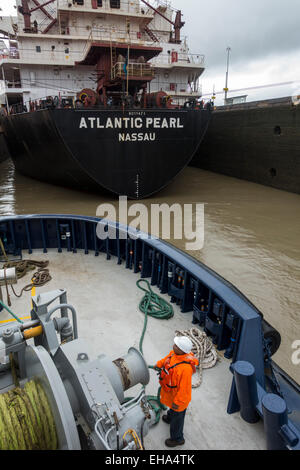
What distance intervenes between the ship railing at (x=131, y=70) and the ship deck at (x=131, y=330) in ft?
28.0

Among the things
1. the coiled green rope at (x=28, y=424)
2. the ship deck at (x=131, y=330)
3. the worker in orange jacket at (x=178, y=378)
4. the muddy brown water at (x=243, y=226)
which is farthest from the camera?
the muddy brown water at (x=243, y=226)

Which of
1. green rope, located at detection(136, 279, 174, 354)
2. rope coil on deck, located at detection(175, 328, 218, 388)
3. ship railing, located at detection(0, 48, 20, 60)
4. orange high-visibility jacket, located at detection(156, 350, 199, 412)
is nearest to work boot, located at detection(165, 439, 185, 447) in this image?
orange high-visibility jacket, located at detection(156, 350, 199, 412)

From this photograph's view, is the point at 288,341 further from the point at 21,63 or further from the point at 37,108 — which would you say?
the point at 21,63

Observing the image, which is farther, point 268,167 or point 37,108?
point 268,167

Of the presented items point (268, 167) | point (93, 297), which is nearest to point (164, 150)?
point (268, 167)

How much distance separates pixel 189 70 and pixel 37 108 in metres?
12.3

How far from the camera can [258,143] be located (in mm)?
16422

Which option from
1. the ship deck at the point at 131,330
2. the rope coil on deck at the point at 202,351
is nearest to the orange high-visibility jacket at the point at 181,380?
the ship deck at the point at 131,330

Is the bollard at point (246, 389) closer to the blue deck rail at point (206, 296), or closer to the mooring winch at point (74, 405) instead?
the blue deck rail at point (206, 296)

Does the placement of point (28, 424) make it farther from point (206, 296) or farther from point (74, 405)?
point (206, 296)

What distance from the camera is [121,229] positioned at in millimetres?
6371

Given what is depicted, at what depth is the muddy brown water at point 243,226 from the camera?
6.64 metres

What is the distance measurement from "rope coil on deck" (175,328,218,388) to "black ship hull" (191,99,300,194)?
40.4ft

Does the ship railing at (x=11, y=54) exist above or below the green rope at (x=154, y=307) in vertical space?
above
